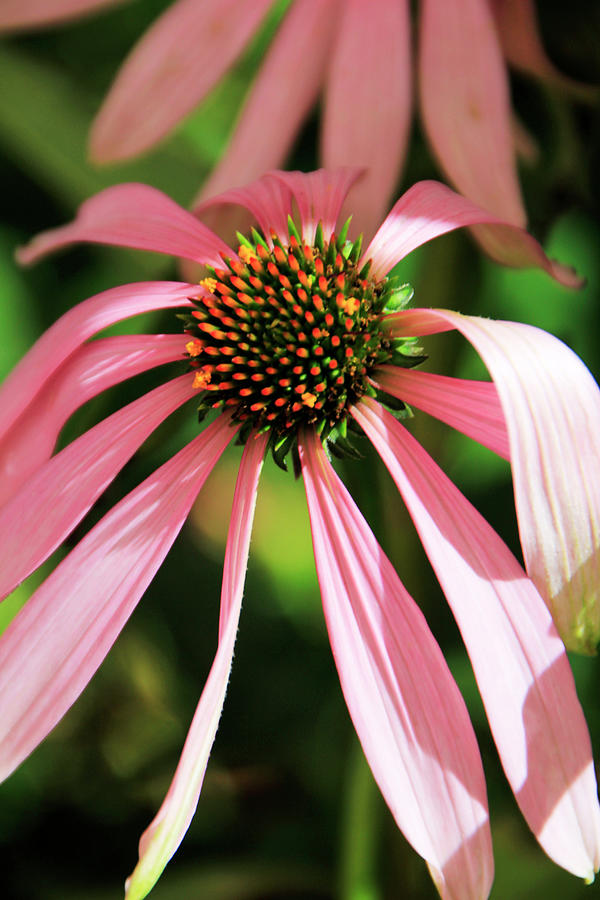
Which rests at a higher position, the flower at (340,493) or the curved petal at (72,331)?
the curved petal at (72,331)

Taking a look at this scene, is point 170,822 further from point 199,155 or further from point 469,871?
point 199,155

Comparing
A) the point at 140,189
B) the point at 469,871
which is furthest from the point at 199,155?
the point at 469,871

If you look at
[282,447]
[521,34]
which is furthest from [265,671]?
[521,34]

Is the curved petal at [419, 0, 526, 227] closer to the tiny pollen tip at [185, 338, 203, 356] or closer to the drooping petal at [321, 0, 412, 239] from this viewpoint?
the drooping petal at [321, 0, 412, 239]

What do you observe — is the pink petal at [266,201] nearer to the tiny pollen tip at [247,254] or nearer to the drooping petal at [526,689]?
the tiny pollen tip at [247,254]

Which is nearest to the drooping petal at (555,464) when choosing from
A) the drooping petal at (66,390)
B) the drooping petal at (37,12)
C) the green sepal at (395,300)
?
Result: the green sepal at (395,300)

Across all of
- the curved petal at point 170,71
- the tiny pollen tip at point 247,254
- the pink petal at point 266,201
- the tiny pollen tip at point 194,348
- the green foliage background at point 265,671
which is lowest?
the green foliage background at point 265,671

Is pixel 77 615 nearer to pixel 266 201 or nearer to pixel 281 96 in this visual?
pixel 266 201

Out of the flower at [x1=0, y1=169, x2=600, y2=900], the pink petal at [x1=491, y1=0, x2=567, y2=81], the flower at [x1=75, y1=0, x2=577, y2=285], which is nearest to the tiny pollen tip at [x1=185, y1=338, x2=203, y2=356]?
the flower at [x1=0, y1=169, x2=600, y2=900]
